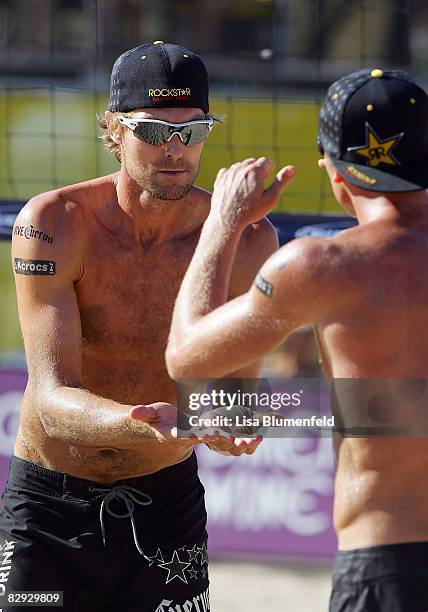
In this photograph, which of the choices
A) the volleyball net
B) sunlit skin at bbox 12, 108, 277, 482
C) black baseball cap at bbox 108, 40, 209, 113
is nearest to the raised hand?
sunlit skin at bbox 12, 108, 277, 482

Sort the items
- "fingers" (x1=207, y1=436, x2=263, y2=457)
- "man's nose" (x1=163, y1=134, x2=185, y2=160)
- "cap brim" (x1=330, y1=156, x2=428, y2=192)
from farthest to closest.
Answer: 1. "man's nose" (x1=163, y1=134, x2=185, y2=160)
2. "fingers" (x1=207, y1=436, x2=263, y2=457)
3. "cap brim" (x1=330, y1=156, x2=428, y2=192)

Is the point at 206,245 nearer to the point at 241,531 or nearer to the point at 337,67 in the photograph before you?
the point at 241,531

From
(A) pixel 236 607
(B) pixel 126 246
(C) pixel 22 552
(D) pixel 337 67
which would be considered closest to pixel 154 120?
(B) pixel 126 246

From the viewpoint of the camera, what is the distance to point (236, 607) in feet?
18.6

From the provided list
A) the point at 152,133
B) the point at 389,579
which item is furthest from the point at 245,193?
the point at 152,133

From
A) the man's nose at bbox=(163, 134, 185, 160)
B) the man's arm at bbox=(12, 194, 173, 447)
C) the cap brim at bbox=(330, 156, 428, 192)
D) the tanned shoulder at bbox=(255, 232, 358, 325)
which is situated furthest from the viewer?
the man's nose at bbox=(163, 134, 185, 160)

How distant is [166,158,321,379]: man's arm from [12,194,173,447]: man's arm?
629 millimetres

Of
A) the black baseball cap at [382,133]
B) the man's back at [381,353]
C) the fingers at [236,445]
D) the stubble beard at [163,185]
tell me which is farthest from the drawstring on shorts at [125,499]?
the black baseball cap at [382,133]

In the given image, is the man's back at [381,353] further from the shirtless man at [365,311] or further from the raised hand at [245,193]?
the raised hand at [245,193]

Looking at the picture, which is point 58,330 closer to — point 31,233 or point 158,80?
point 31,233

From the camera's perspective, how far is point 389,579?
2471 millimetres

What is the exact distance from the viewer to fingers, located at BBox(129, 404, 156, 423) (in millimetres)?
2922

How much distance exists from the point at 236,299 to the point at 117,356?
3.71 feet

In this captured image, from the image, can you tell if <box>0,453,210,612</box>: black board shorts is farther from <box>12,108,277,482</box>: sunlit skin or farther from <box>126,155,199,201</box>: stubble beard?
<box>126,155,199,201</box>: stubble beard
